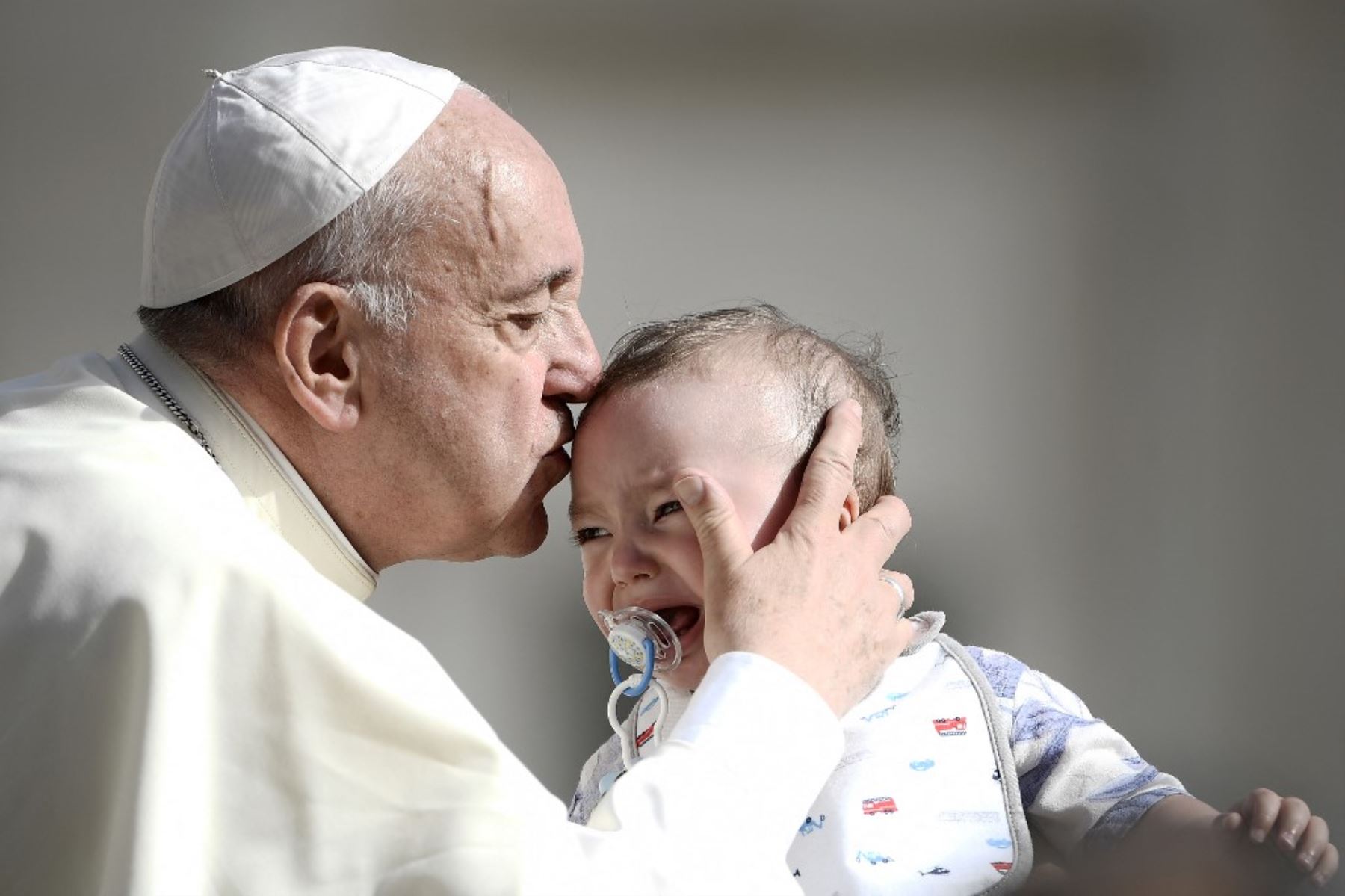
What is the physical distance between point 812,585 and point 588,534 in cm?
51

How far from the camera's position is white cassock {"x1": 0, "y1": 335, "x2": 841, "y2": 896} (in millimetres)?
1703

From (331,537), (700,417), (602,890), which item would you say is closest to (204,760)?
Answer: (602,890)

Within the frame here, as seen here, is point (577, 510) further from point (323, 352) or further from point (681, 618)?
point (323, 352)

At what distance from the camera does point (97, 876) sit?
1722mm

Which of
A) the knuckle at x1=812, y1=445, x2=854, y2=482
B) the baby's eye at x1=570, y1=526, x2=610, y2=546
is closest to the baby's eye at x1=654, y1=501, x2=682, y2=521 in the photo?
the baby's eye at x1=570, y1=526, x2=610, y2=546

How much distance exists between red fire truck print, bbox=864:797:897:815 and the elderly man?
0.95 ft

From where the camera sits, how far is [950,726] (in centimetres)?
260

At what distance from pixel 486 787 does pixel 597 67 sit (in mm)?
4235

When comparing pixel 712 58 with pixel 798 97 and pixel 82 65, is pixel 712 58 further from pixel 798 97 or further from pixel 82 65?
pixel 82 65

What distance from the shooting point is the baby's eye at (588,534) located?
8.38ft

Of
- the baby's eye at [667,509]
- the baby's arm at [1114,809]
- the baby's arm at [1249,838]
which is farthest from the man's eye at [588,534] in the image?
the baby's arm at [1249,838]

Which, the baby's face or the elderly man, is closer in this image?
the elderly man

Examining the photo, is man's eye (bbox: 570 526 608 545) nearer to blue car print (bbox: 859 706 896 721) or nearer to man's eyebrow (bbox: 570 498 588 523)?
man's eyebrow (bbox: 570 498 588 523)

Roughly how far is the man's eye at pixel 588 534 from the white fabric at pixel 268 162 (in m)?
0.66
